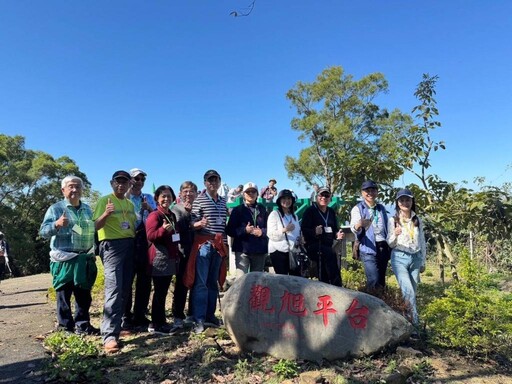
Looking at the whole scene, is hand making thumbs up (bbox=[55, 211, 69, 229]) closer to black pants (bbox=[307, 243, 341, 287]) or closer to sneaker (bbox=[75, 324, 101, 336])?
sneaker (bbox=[75, 324, 101, 336])

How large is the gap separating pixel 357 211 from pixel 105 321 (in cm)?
318

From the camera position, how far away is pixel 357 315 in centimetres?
389

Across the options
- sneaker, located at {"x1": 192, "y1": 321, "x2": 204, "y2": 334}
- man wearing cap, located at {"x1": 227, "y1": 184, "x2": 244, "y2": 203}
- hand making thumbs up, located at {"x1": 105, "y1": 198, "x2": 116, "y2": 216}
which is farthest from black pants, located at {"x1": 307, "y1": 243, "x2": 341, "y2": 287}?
man wearing cap, located at {"x1": 227, "y1": 184, "x2": 244, "y2": 203}

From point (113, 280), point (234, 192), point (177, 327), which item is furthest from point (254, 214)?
point (234, 192)

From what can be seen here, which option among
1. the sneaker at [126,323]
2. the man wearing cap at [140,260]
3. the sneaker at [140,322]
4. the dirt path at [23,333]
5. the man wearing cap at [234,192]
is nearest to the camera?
the dirt path at [23,333]

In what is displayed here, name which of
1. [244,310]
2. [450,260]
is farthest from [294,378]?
[450,260]

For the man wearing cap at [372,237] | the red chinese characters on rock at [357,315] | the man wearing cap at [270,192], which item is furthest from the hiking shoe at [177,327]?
the man wearing cap at [270,192]

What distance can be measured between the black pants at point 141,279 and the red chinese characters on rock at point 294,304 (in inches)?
64.6

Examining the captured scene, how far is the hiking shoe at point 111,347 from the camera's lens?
13.3 ft

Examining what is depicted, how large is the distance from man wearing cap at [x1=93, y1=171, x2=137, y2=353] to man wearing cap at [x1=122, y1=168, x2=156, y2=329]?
30cm

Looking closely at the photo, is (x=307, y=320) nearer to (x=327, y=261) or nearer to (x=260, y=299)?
(x=260, y=299)

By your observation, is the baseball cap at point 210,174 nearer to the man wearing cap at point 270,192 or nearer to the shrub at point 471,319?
the shrub at point 471,319

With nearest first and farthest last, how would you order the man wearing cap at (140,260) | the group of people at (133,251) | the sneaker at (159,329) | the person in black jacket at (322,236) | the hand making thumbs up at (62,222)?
the hand making thumbs up at (62,222), the group of people at (133,251), the sneaker at (159,329), the man wearing cap at (140,260), the person in black jacket at (322,236)

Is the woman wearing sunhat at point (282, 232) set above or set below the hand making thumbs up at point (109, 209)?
below
